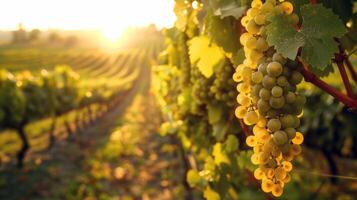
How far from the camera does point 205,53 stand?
259 centimetres

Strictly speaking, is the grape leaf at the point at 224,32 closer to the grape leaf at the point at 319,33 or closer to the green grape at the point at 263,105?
the grape leaf at the point at 319,33

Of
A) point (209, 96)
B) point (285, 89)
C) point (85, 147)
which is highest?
point (285, 89)

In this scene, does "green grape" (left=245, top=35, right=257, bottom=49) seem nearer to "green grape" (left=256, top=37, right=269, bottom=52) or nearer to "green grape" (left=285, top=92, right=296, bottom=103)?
"green grape" (left=256, top=37, right=269, bottom=52)

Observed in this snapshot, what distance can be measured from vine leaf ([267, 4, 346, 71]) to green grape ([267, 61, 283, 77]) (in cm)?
4

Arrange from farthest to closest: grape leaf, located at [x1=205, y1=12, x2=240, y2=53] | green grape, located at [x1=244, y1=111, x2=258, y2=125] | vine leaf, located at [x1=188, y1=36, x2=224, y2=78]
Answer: vine leaf, located at [x1=188, y1=36, x2=224, y2=78] < grape leaf, located at [x1=205, y1=12, x2=240, y2=53] < green grape, located at [x1=244, y1=111, x2=258, y2=125]

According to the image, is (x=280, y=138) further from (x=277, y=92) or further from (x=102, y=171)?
(x=102, y=171)

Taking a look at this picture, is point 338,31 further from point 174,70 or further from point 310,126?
point 310,126

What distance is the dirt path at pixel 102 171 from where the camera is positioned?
10258mm

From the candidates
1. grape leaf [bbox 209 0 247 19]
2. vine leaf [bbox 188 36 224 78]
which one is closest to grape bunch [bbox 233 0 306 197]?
grape leaf [bbox 209 0 247 19]

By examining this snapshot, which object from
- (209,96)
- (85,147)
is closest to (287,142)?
(209,96)

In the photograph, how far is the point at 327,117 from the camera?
10.4 m

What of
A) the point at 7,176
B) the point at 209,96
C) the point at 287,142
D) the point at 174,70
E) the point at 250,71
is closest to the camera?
the point at 287,142

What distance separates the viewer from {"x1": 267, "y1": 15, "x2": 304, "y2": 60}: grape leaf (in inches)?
53.0

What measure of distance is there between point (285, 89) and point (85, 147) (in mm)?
15239
